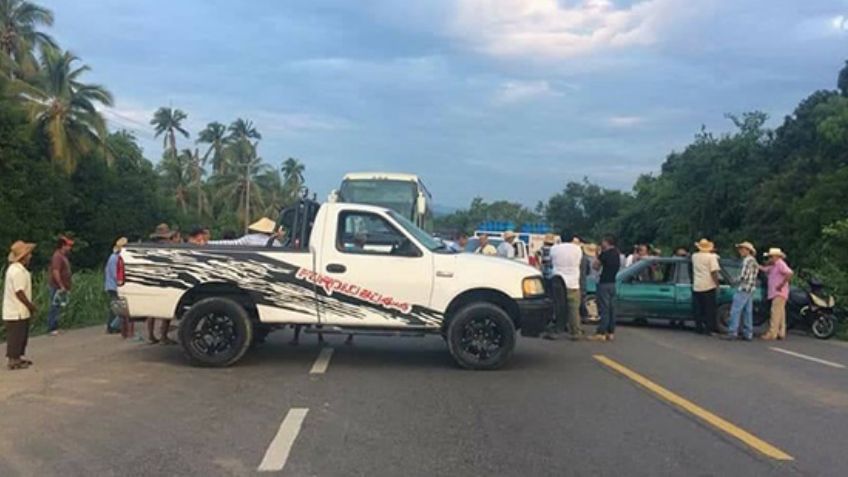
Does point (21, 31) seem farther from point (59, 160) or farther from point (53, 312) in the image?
point (53, 312)

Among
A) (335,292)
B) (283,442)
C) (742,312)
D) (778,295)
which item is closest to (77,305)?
(335,292)

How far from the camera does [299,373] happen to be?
34.7 ft

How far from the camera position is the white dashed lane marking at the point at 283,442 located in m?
6.46

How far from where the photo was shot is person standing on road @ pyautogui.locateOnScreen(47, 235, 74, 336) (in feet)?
50.0

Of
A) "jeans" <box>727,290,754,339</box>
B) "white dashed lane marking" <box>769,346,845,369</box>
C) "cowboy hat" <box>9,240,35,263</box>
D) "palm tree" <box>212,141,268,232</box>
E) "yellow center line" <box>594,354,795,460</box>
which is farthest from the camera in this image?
"palm tree" <box>212,141,268,232</box>

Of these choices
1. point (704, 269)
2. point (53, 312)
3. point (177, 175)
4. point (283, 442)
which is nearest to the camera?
point (283, 442)

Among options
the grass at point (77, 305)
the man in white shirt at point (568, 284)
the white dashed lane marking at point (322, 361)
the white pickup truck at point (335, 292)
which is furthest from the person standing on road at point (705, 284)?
the grass at point (77, 305)

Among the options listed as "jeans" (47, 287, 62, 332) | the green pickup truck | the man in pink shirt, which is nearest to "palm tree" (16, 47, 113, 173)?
"jeans" (47, 287, 62, 332)

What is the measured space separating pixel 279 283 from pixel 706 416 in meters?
5.29

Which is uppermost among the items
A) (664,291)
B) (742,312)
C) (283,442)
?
(664,291)

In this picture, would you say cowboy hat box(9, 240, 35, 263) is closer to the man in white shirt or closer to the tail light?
the tail light

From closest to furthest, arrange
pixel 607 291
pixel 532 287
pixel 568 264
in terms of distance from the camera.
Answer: pixel 532 287, pixel 568 264, pixel 607 291

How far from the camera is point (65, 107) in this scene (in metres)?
49.6

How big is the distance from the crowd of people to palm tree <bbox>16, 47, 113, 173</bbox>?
121 feet
